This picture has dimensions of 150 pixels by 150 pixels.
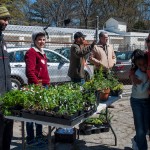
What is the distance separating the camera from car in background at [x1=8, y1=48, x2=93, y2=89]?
1023 centimetres

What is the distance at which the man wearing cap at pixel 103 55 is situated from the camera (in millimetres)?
5938

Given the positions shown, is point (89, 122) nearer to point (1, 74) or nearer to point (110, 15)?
point (1, 74)

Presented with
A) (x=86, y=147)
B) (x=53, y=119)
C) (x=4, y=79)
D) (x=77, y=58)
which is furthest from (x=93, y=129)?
(x=53, y=119)

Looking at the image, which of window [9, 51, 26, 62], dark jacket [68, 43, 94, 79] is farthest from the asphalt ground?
window [9, 51, 26, 62]

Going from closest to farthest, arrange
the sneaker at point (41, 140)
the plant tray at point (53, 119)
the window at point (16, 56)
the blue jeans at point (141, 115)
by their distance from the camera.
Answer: the plant tray at point (53, 119) → the blue jeans at point (141, 115) → the sneaker at point (41, 140) → the window at point (16, 56)

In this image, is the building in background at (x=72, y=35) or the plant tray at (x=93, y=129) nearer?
the plant tray at (x=93, y=129)

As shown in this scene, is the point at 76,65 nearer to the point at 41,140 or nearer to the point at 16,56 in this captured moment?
the point at 41,140

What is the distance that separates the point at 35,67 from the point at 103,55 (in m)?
1.67

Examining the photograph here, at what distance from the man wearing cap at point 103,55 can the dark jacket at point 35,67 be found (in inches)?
53.0

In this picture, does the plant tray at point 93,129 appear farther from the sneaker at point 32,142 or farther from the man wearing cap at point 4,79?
the man wearing cap at point 4,79

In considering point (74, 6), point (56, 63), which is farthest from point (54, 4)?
point (56, 63)

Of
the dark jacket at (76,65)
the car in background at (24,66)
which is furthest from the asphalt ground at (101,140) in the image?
the car in background at (24,66)

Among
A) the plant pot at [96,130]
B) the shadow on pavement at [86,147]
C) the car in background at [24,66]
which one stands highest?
the car in background at [24,66]

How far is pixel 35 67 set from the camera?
4.76m
